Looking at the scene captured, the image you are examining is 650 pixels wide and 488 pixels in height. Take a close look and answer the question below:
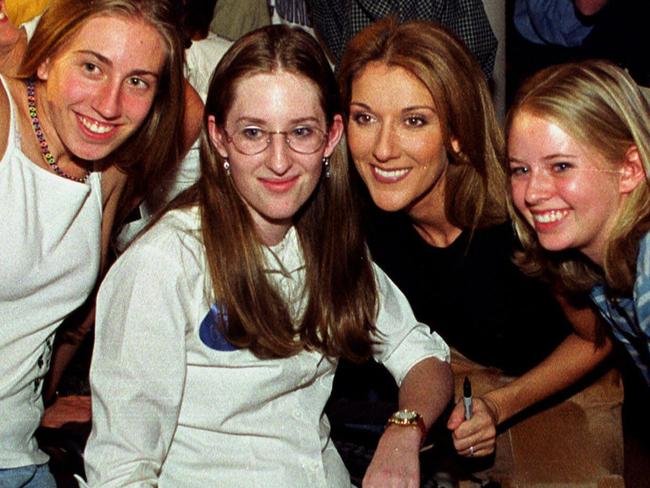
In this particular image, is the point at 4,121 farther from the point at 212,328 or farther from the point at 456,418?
the point at 456,418

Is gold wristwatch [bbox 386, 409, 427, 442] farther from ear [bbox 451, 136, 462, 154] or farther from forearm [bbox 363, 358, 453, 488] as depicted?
ear [bbox 451, 136, 462, 154]

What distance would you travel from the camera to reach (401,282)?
3.03 meters

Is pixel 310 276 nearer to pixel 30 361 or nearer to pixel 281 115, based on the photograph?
pixel 281 115

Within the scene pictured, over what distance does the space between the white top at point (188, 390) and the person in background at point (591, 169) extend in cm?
60

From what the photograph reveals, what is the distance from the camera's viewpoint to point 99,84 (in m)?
2.44

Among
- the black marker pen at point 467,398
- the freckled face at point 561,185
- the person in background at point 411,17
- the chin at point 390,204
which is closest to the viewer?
the freckled face at point 561,185

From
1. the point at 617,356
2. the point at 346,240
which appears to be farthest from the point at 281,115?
the point at 617,356

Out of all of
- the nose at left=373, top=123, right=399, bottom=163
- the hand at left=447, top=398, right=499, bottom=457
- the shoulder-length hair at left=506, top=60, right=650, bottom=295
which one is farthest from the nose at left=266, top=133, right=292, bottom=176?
the hand at left=447, top=398, right=499, bottom=457

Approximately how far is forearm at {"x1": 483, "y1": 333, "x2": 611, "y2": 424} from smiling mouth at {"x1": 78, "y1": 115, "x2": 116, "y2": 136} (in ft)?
4.06

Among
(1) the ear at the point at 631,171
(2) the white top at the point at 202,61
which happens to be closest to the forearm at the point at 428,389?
(1) the ear at the point at 631,171

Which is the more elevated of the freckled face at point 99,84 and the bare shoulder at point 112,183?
the freckled face at point 99,84

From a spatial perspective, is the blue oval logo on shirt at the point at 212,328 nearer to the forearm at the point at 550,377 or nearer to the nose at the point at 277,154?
the nose at the point at 277,154

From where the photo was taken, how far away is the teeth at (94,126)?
2479 millimetres

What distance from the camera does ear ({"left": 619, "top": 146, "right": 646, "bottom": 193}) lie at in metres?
2.33
